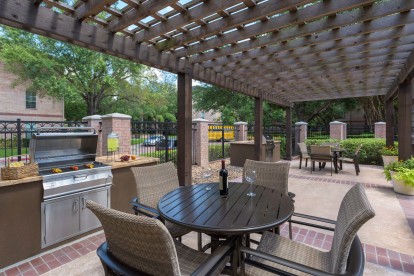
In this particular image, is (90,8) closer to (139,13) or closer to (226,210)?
(139,13)

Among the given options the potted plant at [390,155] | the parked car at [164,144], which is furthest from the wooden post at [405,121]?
the parked car at [164,144]

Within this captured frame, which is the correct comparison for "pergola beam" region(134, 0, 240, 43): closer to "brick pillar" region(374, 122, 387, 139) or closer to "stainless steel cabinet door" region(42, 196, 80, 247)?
"stainless steel cabinet door" region(42, 196, 80, 247)

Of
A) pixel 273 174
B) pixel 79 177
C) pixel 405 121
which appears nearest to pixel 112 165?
pixel 79 177

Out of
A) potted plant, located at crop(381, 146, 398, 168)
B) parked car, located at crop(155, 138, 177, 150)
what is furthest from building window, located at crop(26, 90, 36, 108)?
potted plant, located at crop(381, 146, 398, 168)

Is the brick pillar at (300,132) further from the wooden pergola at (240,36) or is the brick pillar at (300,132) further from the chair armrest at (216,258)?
the chair armrest at (216,258)

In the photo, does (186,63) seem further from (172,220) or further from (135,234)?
(135,234)

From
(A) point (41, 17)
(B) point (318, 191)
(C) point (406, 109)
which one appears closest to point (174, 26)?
(A) point (41, 17)

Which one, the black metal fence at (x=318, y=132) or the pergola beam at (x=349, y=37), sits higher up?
the pergola beam at (x=349, y=37)

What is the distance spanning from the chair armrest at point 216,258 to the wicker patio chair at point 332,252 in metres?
0.08

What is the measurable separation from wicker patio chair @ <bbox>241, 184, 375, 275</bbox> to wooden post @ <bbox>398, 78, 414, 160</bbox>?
4.96 metres

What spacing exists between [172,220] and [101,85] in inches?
504

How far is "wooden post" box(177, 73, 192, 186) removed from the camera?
12.8 feet

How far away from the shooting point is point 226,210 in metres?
1.77

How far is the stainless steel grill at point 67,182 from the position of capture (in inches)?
101
